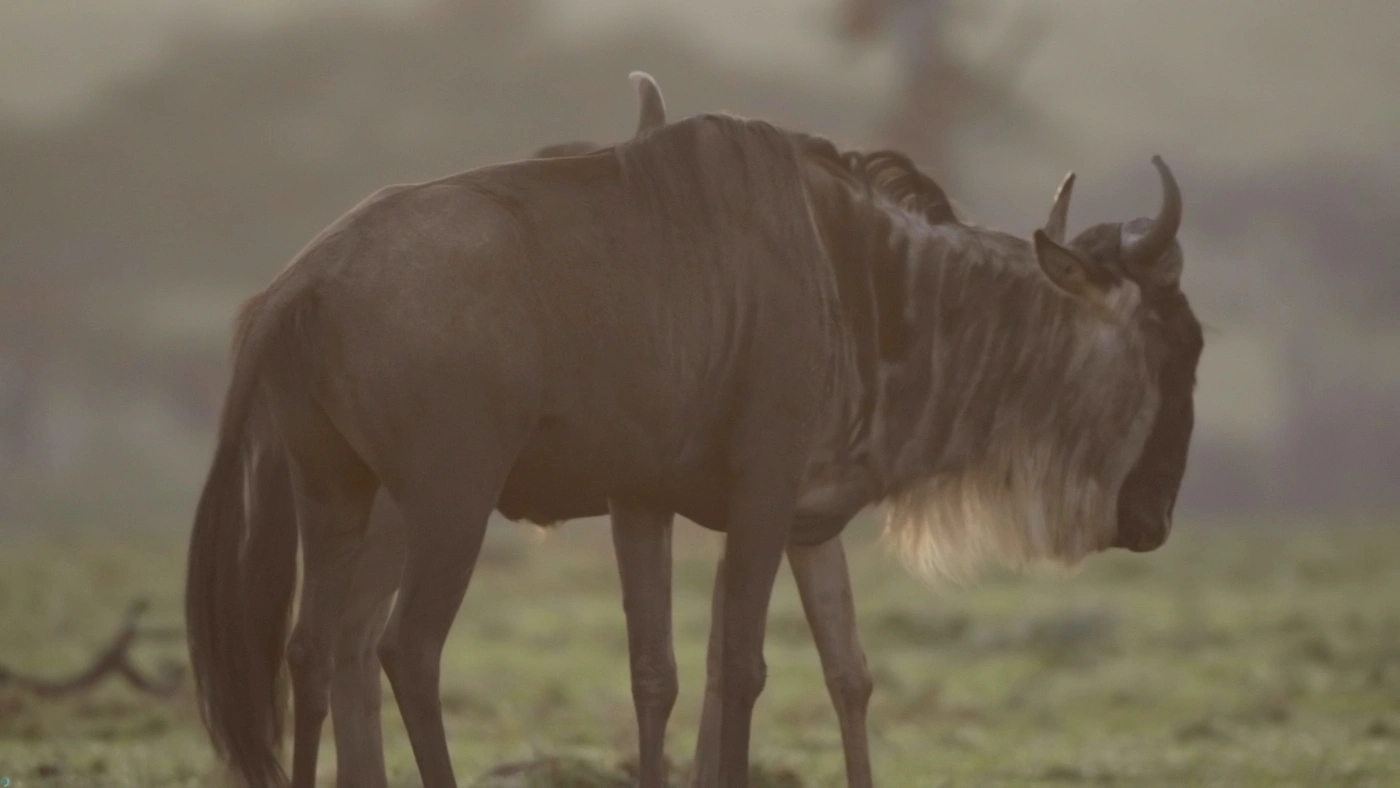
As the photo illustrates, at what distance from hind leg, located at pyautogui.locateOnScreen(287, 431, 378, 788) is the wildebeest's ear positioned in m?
2.35

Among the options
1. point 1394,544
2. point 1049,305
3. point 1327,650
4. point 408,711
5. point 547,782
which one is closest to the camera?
point 408,711

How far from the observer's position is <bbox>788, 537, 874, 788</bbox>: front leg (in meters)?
6.57

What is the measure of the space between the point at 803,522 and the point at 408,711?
5.37ft

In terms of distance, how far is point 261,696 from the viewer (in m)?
5.36

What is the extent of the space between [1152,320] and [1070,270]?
0.39 metres

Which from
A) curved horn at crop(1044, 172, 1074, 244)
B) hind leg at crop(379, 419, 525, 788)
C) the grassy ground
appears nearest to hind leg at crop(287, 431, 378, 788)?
hind leg at crop(379, 419, 525, 788)

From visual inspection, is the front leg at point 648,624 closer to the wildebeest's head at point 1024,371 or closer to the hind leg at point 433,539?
the wildebeest's head at point 1024,371

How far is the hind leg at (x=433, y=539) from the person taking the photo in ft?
16.1

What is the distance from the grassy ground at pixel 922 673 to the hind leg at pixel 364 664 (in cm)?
62

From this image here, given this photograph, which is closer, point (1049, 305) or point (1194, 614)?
point (1049, 305)

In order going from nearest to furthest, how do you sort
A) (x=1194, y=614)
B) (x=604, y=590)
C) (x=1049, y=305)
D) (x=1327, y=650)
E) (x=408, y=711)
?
1. (x=408, y=711)
2. (x=1049, y=305)
3. (x=1327, y=650)
4. (x=1194, y=614)
5. (x=604, y=590)

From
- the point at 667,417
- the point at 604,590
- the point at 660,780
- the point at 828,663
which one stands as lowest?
the point at 660,780

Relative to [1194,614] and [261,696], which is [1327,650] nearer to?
[1194,614]

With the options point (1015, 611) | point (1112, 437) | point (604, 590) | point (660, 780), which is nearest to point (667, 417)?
point (660, 780)
